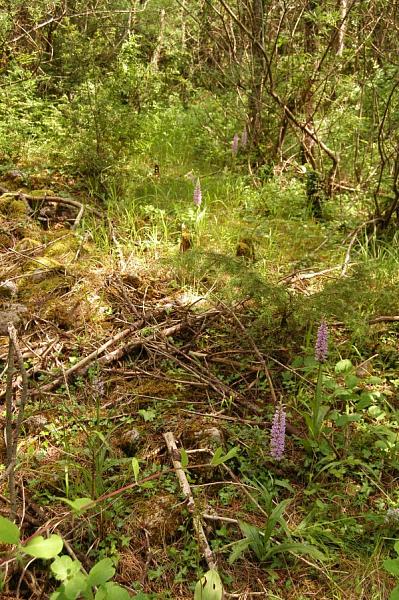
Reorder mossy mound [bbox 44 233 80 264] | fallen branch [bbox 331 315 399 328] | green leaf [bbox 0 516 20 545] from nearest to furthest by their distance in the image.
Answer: green leaf [bbox 0 516 20 545]
fallen branch [bbox 331 315 399 328]
mossy mound [bbox 44 233 80 264]

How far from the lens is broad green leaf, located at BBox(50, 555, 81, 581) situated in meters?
1.28

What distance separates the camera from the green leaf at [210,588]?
5.29ft

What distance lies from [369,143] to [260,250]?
172cm

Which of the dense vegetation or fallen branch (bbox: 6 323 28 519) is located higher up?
fallen branch (bbox: 6 323 28 519)

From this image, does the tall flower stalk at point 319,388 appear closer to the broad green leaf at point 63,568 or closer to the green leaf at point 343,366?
the green leaf at point 343,366

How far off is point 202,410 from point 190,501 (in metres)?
0.61

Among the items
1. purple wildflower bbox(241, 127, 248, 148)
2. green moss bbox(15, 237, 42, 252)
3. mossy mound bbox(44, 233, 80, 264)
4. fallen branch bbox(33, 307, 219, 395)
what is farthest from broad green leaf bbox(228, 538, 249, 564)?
purple wildflower bbox(241, 127, 248, 148)

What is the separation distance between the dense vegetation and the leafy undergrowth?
12mm

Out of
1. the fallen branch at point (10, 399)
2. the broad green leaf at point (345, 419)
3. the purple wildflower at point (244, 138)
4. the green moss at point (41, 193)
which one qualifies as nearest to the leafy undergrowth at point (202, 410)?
the broad green leaf at point (345, 419)

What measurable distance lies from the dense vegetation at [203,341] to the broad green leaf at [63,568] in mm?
11

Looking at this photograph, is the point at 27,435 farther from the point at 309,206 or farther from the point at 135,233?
the point at 309,206

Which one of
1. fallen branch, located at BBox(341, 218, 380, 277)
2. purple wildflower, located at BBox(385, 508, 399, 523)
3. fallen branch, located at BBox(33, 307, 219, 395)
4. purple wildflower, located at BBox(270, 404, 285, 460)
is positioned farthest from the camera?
fallen branch, located at BBox(341, 218, 380, 277)

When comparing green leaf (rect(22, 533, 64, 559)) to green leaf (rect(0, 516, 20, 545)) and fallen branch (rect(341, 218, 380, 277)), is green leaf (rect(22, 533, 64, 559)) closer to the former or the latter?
green leaf (rect(0, 516, 20, 545))

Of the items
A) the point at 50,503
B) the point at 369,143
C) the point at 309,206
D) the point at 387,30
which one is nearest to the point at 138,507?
the point at 50,503
